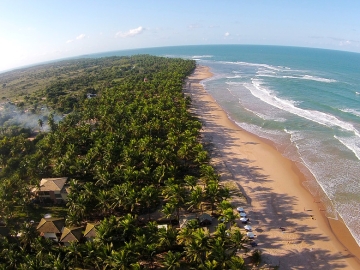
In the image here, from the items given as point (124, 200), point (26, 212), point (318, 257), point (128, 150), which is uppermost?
point (128, 150)

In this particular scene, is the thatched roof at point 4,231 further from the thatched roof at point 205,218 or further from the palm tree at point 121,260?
the thatched roof at point 205,218

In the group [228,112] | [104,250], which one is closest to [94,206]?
[104,250]

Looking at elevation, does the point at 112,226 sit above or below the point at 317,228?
above

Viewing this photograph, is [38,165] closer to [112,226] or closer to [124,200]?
[124,200]

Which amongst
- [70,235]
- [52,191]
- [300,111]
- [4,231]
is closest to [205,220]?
[70,235]

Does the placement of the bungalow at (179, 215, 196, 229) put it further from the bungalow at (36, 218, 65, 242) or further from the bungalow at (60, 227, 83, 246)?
the bungalow at (36, 218, 65, 242)

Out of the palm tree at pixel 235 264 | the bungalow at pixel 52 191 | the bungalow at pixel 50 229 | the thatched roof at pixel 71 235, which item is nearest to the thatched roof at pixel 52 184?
the bungalow at pixel 52 191
